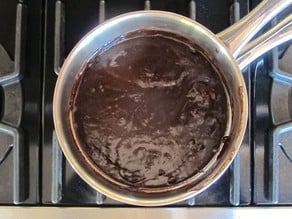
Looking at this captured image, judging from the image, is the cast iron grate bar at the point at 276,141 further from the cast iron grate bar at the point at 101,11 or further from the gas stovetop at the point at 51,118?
the cast iron grate bar at the point at 101,11

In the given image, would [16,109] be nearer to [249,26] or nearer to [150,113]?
[150,113]

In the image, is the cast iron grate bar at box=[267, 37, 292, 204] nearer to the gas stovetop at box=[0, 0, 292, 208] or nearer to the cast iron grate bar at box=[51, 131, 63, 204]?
the gas stovetop at box=[0, 0, 292, 208]

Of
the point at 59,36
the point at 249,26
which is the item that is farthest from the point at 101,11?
the point at 249,26

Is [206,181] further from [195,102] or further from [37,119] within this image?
[37,119]

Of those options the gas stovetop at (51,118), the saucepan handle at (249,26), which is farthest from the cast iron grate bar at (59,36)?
the saucepan handle at (249,26)

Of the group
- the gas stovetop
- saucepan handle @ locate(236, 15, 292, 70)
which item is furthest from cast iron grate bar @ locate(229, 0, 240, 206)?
saucepan handle @ locate(236, 15, 292, 70)

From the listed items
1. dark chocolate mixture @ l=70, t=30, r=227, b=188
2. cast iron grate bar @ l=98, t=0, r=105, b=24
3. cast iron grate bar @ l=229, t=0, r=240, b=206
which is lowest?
cast iron grate bar @ l=229, t=0, r=240, b=206
